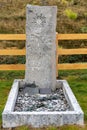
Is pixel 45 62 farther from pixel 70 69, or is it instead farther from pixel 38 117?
pixel 70 69

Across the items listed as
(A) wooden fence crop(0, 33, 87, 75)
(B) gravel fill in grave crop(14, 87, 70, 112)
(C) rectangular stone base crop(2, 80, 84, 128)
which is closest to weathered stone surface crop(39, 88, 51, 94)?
(B) gravel fill in grave crop(14, 87, 70, 112)

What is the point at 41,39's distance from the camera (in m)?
7.41

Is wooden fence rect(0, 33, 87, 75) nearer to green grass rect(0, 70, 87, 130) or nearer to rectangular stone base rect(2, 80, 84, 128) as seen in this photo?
green grass rect(0, 70, 87, 130)

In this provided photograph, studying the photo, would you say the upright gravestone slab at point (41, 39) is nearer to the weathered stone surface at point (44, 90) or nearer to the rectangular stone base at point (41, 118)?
the weathered stone surface at point (44, 90)

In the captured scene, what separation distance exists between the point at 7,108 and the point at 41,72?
1.57 meters

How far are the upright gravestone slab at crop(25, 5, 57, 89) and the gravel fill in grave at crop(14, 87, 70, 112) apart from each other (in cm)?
43

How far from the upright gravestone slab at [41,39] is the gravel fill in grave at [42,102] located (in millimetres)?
434

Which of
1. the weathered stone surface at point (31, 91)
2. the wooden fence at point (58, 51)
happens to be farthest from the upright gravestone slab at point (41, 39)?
the wooden fence at point (58, 51)

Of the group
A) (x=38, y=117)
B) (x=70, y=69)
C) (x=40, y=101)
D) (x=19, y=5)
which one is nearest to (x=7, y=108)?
(x=38, y=117)

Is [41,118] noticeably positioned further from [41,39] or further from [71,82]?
[71,82]

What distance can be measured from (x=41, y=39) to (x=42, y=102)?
47.0 inches

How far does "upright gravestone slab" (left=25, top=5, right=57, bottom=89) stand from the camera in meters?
7.42

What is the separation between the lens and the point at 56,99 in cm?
711

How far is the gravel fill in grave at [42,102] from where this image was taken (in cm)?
652
